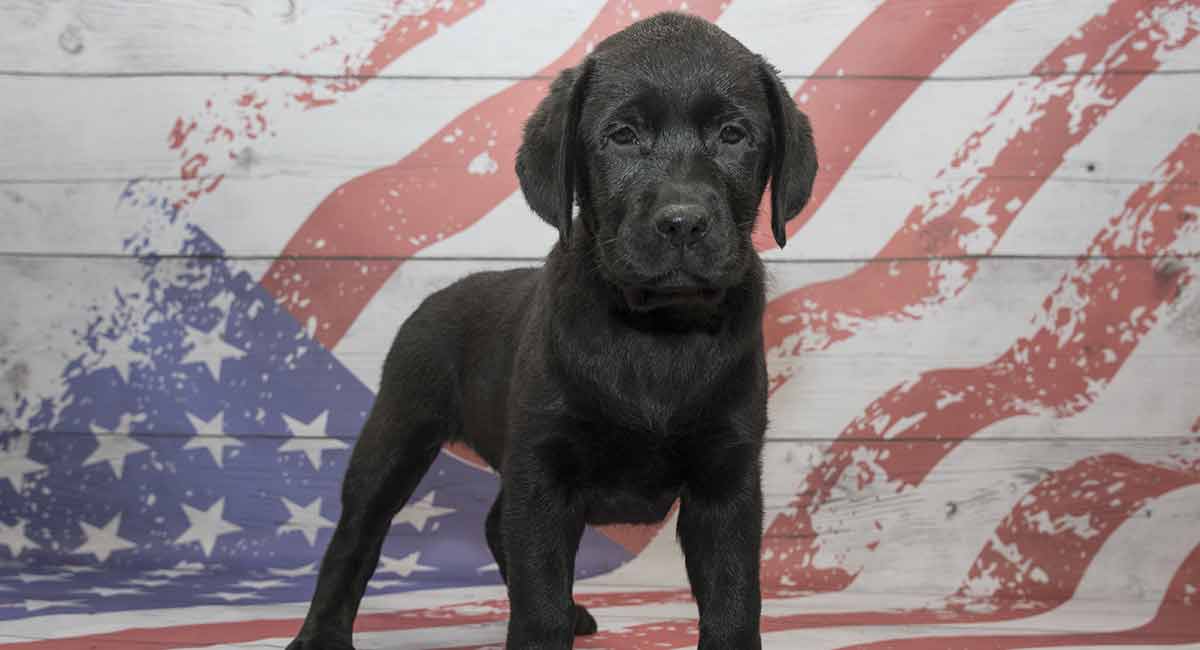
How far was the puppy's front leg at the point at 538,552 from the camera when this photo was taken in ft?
6.63

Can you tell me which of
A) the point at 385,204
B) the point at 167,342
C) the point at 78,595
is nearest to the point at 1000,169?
the point at 385,204

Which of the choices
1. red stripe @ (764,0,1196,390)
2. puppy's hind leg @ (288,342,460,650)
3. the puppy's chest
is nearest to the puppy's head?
the puppy's chest

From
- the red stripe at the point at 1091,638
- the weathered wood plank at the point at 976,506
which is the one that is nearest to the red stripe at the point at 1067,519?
the weathered wood plank at the point at 976,506

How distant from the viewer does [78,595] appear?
316 centimetres

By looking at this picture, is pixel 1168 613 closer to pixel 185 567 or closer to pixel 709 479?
pixel 709 479

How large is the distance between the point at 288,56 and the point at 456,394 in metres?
1.41

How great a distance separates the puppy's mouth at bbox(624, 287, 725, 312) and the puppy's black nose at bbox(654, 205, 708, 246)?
0.36 feet

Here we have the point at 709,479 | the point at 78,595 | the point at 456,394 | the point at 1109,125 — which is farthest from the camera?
the point at 1109,125

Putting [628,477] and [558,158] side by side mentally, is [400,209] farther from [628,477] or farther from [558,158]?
[628,477]

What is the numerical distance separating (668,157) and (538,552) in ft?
2.16

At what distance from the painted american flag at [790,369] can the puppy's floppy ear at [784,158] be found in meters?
1.32

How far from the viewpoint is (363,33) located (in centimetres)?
354

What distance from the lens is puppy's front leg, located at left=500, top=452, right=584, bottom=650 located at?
2021 millimetres

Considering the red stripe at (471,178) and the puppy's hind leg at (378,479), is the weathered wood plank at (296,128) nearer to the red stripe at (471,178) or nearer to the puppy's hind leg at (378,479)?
the red stripe at (471,178)
